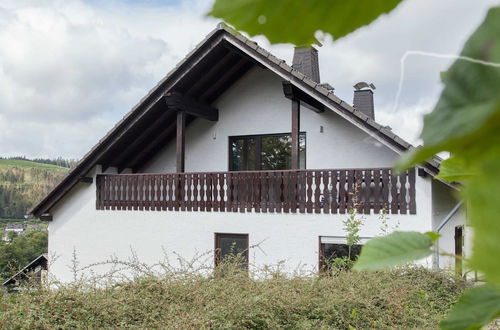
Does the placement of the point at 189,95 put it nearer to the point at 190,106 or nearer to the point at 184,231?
the point at 190,106

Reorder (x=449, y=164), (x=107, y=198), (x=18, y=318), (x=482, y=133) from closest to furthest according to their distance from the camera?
(x=482, y=133) < (x=449, y=164) < (x=18, y=318) < (x=107, y=198)

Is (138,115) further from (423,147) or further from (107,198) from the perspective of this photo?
(423,147)

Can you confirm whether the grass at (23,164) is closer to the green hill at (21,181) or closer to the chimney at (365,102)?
the green hill at (21,181)

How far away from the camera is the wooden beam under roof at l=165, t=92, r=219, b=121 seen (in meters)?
9.98

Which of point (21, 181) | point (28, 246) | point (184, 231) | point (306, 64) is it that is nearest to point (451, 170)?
point (184, 231)

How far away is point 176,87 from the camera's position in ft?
33.2

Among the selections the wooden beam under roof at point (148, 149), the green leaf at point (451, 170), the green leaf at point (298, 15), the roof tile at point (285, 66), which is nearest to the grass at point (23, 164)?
the wooden beam under roof at point (148, 149)

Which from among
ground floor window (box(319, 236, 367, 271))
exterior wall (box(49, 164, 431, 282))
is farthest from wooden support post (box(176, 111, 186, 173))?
ground floor window (box(319, 236, 367, 271))

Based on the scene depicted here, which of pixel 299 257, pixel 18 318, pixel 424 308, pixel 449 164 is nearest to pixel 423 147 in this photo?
pixel 449 164

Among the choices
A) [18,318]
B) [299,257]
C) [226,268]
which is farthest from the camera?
[299,257]

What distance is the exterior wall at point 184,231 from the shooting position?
29.6 feet

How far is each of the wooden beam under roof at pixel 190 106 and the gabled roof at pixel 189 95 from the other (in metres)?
0.15

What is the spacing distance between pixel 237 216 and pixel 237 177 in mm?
719

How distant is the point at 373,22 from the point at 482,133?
10 centimetres
